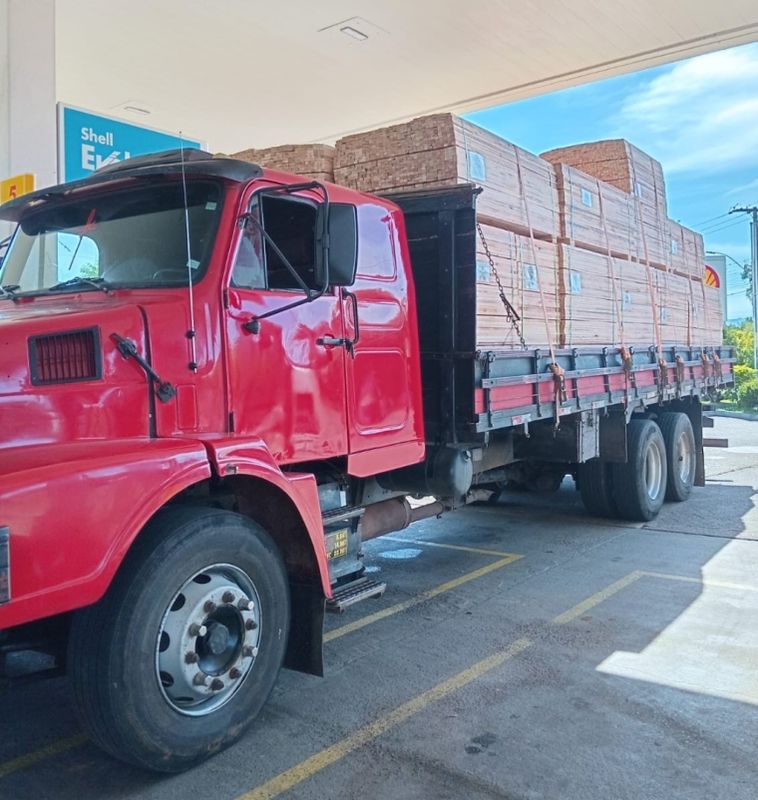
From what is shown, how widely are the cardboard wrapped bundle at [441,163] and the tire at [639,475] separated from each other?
314cm

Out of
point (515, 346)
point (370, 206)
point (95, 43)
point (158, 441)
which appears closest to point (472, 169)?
point (370, 206)

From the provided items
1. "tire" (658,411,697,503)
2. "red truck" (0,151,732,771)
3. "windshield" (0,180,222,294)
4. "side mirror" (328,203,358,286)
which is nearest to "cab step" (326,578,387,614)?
"red truck" (0,151,732,771)

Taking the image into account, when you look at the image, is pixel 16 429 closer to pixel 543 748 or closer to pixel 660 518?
pixel 543 748

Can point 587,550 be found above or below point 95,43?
below

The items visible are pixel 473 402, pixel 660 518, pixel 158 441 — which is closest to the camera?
pixel 158 441

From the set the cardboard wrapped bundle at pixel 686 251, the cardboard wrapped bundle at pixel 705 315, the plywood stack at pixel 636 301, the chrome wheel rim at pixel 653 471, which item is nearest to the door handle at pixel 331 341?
the plywood stack at pixel 636 301

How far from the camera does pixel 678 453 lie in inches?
360

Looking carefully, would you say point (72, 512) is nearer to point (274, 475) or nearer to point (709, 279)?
point (274, 475)

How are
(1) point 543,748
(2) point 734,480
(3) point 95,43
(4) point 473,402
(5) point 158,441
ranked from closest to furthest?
1. (5) point 158,441
2. (1) point 543,748
3. (4) point 473,402
4. (3) point 95,43
5. (2) point 734,480

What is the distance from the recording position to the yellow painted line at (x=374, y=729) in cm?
325

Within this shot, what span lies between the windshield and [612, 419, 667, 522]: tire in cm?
553

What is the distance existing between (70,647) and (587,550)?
5117 millimetres

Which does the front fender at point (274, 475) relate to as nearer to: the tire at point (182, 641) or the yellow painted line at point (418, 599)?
the tire at point (182, 641)

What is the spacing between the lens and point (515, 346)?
5832 mm
